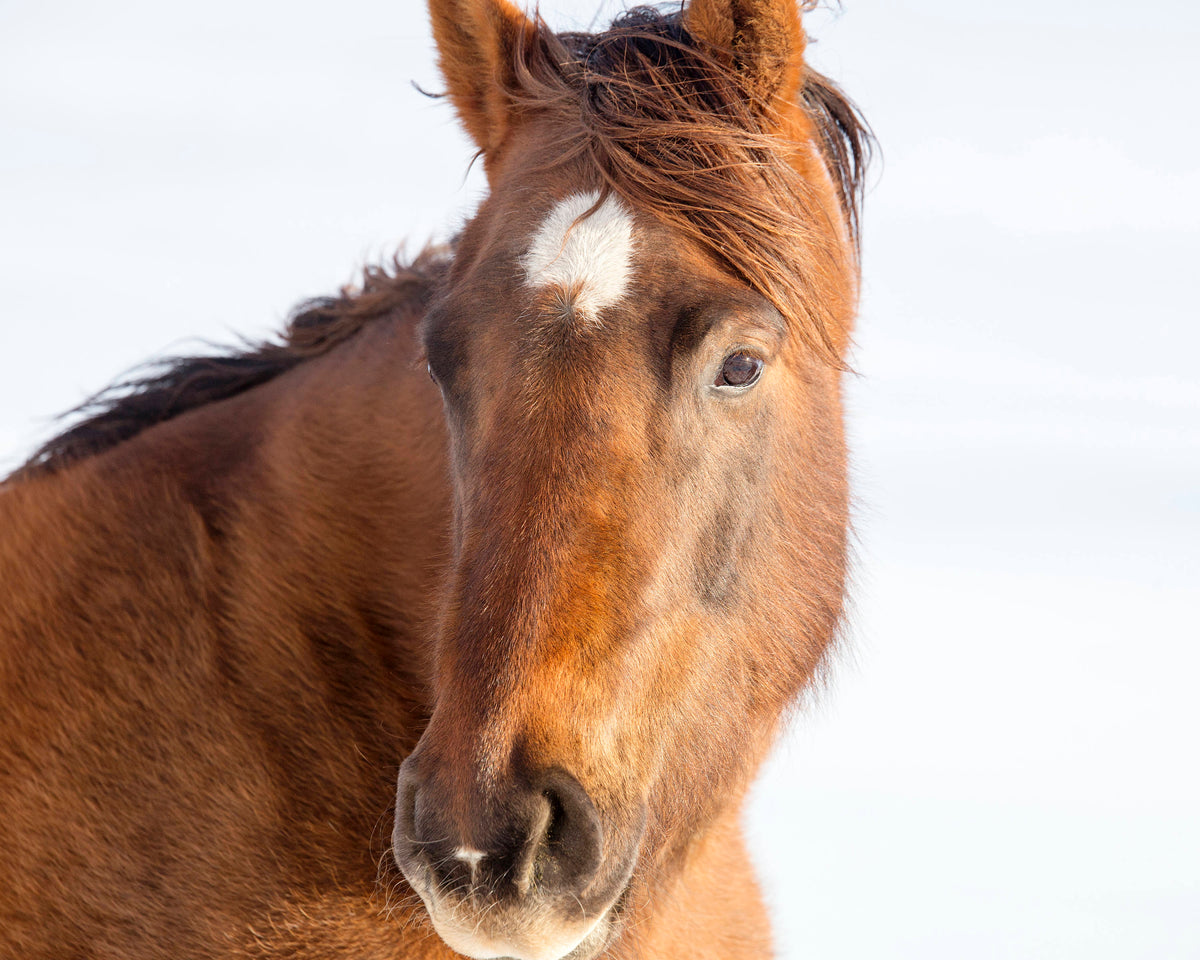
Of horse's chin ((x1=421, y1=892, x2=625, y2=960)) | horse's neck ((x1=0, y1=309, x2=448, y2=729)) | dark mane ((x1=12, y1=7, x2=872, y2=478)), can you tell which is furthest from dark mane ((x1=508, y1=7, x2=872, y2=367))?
horse's chin ((x1=421, y1=892, x2=625, y2=960))

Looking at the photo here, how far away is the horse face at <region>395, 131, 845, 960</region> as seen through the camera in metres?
2.39

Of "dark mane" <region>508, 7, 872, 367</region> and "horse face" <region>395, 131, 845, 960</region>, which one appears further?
"dark mane" <region>508, 7, 872, 367</region>

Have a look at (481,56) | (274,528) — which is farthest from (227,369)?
(481,56)

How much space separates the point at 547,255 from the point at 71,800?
6.92 ft

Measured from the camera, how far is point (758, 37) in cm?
321

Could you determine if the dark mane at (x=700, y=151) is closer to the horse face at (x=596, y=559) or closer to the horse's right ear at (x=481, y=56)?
the horse face at (x=596, y=559)

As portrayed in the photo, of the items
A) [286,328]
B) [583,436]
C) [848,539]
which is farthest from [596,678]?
[286,328]

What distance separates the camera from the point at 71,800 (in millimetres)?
3309

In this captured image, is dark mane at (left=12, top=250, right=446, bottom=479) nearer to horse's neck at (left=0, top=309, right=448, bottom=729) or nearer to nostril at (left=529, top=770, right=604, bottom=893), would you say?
horse's neck at (left=0, top=309, right=448, bottom=729)

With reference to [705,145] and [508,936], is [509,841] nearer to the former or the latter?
[508,936]

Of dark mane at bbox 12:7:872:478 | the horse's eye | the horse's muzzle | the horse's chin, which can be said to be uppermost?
dark mane at bbox 12:7:872:478

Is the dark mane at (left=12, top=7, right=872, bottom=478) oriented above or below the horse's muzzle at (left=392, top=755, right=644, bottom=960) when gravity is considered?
above

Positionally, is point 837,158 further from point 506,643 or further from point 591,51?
point 506,643

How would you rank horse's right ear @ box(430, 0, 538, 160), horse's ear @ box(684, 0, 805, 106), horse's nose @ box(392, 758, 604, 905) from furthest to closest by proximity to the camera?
horse's right ear @ box(430, 0, 538, 160) → horse's ear @ box(684, 0, 805, 106) → horse's nose @ box(392, 758, 604, 905)
